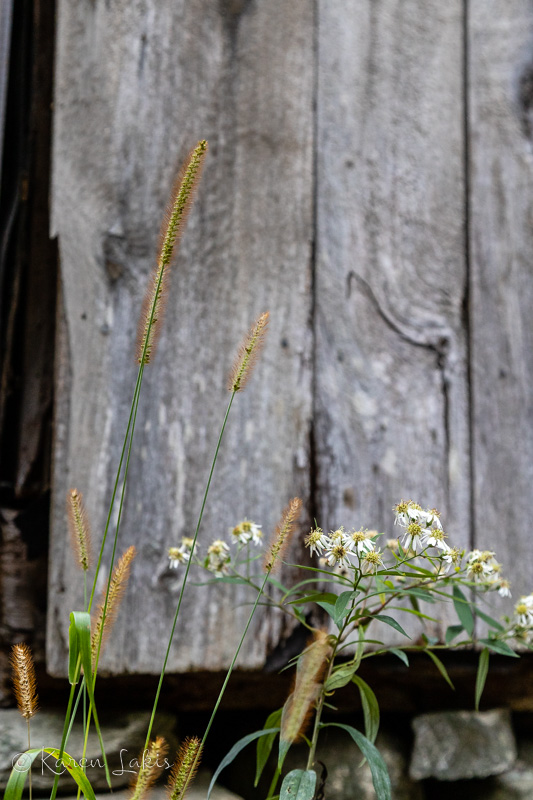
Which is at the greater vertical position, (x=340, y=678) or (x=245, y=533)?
(x=245, y=533)

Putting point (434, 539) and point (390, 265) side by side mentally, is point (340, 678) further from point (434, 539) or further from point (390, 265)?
point (390, 265)

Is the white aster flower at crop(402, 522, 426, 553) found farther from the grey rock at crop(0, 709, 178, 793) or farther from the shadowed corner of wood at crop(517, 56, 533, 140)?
the shadowed corner of wood at crop(517, 56, 533, 140)

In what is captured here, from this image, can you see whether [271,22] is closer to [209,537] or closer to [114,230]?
[114,230]

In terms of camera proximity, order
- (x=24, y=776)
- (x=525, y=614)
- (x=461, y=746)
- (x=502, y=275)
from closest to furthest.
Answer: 1. (x=24, y=776)
2. (x=525, y=614)
3. (x=461, y=746)
4. (x=502, y=275)

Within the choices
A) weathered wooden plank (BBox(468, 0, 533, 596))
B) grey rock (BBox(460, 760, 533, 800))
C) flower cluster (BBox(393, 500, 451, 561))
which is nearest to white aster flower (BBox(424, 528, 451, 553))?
flower cluster (BBox(393, 500, 451, 561))

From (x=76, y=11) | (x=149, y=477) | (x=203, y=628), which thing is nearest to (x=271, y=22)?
(x=76, y=11)

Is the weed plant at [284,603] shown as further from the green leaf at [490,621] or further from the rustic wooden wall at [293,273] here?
the rustic wooden wall at [293,273]

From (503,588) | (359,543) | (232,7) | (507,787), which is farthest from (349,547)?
(232,7)

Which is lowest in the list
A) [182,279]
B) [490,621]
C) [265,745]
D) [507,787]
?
[507,787]
